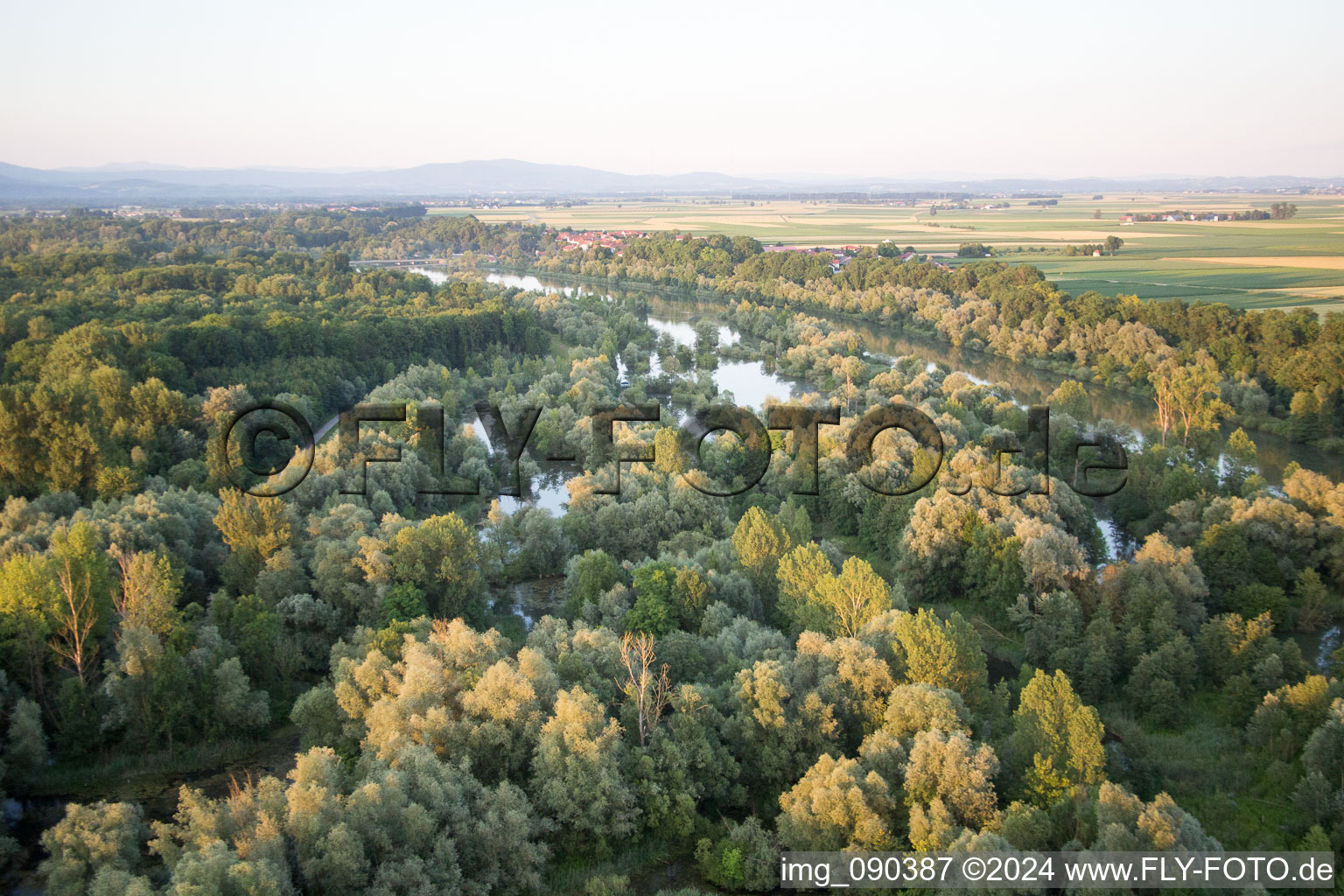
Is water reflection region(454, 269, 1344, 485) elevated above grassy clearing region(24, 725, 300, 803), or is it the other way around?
water reflection region(454, 269, 1344, 485)

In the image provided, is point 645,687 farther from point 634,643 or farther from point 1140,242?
point 1140,242

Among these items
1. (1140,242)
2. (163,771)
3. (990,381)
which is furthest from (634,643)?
(1140,242)

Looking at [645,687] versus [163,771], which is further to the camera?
[163,771]

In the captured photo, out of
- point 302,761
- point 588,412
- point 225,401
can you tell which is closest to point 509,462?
point 588,412

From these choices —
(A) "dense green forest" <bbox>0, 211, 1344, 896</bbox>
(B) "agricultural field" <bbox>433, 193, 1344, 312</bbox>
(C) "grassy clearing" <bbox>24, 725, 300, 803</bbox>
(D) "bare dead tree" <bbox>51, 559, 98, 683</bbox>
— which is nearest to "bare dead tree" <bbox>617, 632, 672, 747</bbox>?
(A) "dense green forest" <bbox>0, 211, 1344, 896</bbox>

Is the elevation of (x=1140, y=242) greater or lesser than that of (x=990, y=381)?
greater

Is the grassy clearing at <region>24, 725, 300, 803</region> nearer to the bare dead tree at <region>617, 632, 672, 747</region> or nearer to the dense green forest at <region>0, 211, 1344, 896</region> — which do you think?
the dense green forest at <region>0, 211, 1344, 896</region>

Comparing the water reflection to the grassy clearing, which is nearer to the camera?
the grassy clearing
